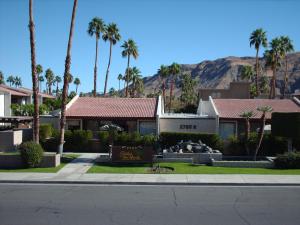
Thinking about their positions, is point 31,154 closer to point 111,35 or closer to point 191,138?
point 191,138

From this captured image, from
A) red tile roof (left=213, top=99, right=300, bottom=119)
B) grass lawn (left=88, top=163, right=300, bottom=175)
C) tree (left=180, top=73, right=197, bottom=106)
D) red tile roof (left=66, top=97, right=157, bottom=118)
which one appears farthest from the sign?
tree (left=180, top=73, right=197, bottom=106)

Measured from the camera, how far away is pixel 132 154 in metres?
27.3

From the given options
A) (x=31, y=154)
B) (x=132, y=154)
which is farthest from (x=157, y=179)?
(x=31, y=154)

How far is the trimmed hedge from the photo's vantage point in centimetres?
3353

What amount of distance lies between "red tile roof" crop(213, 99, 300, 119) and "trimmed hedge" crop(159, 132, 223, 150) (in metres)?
6.45

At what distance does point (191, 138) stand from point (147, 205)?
1951 centimetres

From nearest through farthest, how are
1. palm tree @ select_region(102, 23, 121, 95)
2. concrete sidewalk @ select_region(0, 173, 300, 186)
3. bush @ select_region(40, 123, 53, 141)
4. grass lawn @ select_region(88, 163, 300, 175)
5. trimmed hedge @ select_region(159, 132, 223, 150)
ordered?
concrete sidewalk @ select_region(0, 173, 300, 186)
grass lawn @ select_region(88, 163, 300, 175)
trimmed hedge @ select_region(159, 132, 223, 150)
bush @ select_region(40, 123, 53, 141)
palm tree @ select_region(102, 23, 121, 95)

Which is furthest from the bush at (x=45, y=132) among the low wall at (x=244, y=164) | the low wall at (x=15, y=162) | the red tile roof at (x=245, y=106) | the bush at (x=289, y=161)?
the bush at (x=289, y=161)

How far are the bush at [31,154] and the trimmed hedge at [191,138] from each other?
11.8 metres

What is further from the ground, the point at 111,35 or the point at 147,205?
the point at 111,35

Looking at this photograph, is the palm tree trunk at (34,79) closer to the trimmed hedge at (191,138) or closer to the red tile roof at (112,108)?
the trimmed hedge at (191,138)

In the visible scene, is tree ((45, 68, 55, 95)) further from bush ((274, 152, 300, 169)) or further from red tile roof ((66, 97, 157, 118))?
bush ((274, 152, 300, 169))

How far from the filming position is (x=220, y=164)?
27047 millimetres

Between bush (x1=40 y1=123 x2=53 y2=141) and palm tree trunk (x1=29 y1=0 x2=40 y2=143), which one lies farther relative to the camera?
bush (x1=40 y1=123 x2=53 y2=141)
